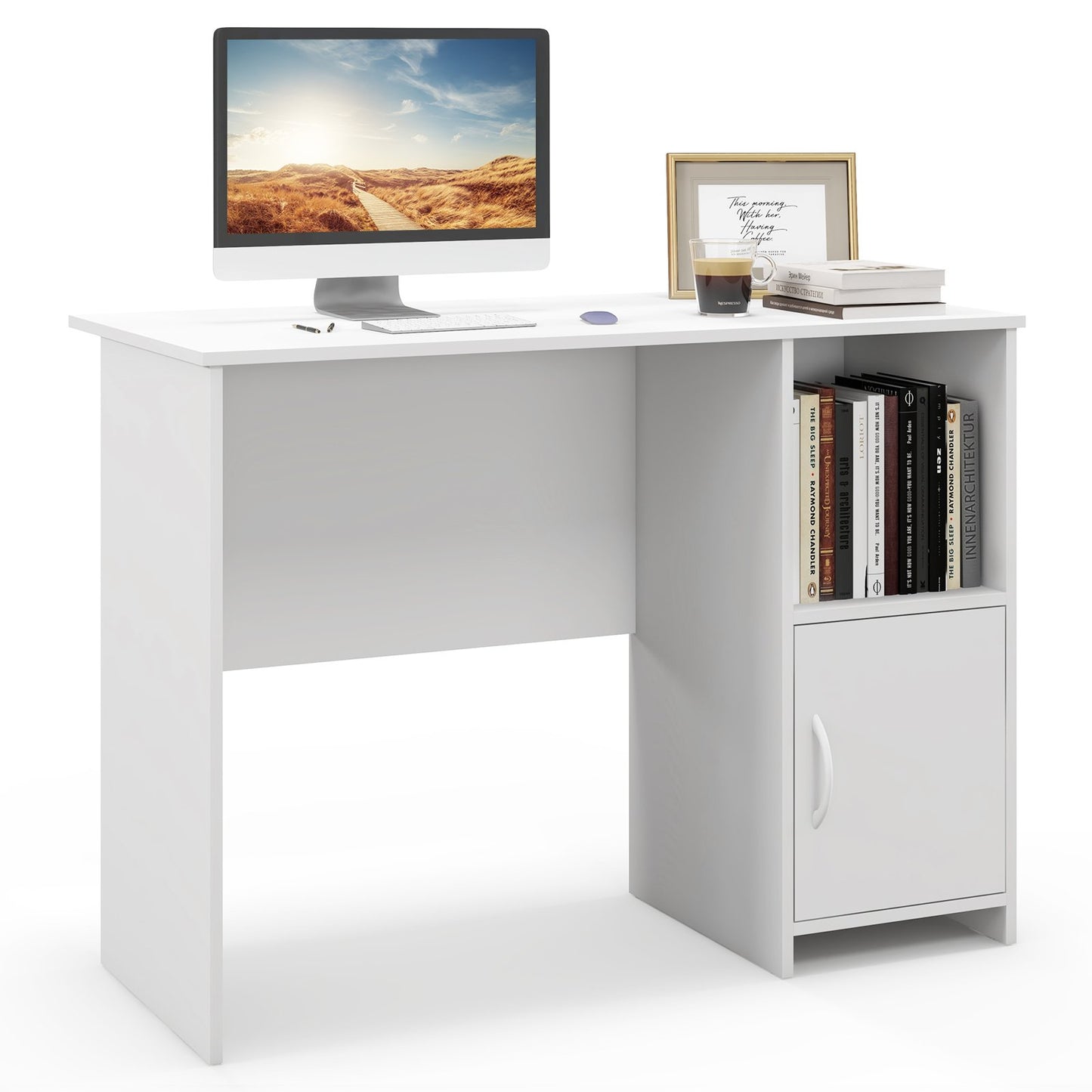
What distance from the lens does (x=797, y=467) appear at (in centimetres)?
367

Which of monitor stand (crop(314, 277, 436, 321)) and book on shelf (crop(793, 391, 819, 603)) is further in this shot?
monitor stand (crop(314, 277, 436, 321))

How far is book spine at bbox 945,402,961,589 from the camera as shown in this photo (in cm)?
381

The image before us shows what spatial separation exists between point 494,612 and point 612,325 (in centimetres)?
69

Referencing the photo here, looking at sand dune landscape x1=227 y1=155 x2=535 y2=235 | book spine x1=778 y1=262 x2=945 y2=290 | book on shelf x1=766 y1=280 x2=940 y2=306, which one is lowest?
Result: book on shelf x1=766 y1=280 x2=940 y2=306

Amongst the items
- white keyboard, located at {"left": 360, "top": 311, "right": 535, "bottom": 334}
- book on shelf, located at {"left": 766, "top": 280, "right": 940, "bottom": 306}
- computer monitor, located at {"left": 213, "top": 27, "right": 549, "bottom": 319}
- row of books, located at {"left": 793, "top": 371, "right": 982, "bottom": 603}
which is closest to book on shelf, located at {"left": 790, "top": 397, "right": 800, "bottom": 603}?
row of books, located at {"left": 793, "top": 371, "right": 982, "bottom": 603}

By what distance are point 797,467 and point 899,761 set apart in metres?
0.57

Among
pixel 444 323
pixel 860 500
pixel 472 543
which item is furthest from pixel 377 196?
pixel 860 500

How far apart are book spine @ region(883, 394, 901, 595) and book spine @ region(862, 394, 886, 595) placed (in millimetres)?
10

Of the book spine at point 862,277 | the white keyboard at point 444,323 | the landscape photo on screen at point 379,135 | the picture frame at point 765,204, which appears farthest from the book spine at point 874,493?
the landscape photo on screen at point 379,135

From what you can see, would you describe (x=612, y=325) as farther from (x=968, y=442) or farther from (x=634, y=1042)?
(x=634, y=1042)

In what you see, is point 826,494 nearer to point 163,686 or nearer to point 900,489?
point 900,489

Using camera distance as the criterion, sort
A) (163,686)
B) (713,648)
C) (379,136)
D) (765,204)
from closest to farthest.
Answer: (163,686)
(379,136)
(713,648)
(765,204)

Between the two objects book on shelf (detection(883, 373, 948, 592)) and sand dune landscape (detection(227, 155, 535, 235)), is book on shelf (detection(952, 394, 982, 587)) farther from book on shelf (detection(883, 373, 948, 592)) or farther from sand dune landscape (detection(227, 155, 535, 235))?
sand dune landscape (detection(227, 155, 535, 235))

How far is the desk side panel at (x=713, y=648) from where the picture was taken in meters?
3.71
